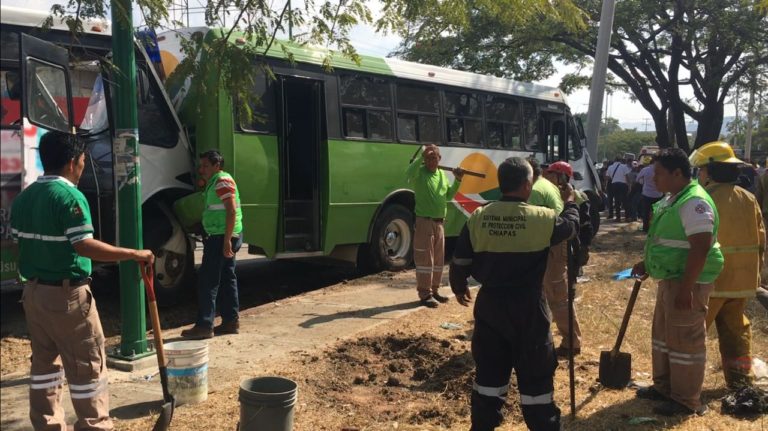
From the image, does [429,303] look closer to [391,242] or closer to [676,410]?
[391,242]

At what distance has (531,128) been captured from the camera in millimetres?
12727

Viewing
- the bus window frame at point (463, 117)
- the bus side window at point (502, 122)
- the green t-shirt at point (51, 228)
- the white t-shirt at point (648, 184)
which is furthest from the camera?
the white t-shirt at point (648, 184)

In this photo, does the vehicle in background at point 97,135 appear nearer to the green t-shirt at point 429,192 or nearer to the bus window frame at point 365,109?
the bus window frame at point 365,109

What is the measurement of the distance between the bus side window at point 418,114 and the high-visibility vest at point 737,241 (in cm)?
572

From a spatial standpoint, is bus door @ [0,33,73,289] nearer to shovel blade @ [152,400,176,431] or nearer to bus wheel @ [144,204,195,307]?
bus wheel @ [144,204,195,307]

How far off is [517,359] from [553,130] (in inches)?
407

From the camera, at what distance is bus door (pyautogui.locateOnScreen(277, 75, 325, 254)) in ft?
28.7

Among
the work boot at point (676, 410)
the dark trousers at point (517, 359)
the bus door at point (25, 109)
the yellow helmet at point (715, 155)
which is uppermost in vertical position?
the bus door at point (25, 109)

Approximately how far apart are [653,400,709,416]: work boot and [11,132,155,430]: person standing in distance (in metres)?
3.57

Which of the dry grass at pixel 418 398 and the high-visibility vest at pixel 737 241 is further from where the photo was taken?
the high-visibility vest at pixel 737 241

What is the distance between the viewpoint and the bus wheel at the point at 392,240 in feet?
32.0

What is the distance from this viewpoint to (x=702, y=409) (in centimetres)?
452

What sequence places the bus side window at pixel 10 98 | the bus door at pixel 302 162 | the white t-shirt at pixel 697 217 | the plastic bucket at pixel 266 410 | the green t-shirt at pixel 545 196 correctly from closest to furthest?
the plastic bucket at pixel 266 410 < the white t-shirt at pixel 697 217 < the green t-shirt at pixel 545 196 < the bus side window at pixel 10 98 < the bus door at pixel 302 162

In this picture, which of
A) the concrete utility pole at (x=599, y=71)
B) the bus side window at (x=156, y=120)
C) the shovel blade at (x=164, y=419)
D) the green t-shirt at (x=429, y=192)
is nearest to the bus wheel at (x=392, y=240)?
the green t-shirt at (x=429, y=192)
